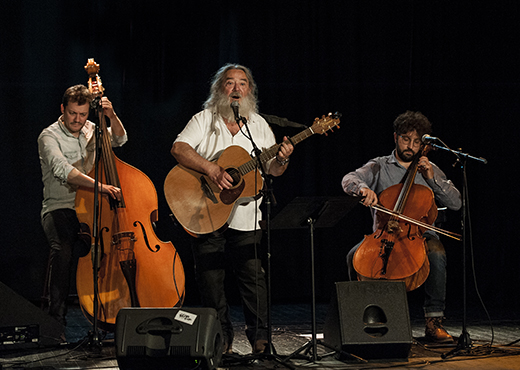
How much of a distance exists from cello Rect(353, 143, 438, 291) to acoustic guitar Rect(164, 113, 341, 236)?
0.71m

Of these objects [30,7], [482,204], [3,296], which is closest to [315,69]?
[482,204]

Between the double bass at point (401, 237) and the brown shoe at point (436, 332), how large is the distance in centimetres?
35

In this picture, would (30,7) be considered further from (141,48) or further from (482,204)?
(482,204)

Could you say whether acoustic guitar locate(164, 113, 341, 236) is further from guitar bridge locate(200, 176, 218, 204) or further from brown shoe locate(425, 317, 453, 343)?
brown shoe locate(425, 317, 453, 343)

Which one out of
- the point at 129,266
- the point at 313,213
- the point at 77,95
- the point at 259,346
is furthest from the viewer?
the point at 77,95

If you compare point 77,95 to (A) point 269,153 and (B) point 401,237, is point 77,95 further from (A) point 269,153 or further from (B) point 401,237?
(B) point 401,237

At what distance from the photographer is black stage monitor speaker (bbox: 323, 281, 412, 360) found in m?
3.56

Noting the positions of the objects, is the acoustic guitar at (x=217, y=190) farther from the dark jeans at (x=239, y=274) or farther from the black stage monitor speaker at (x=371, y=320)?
the black stage monitor speaker at (x=371, y=320)

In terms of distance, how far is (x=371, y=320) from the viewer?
146 inches

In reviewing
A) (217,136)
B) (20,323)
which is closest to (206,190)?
(217,136)

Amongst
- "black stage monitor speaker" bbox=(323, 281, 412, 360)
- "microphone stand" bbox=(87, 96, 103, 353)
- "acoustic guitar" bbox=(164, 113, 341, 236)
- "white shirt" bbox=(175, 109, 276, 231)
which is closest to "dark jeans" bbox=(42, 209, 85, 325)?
"microphone stand" bbox=(87, 96, 103, 353)

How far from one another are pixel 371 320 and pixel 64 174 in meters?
2.23

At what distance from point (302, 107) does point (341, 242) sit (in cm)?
141

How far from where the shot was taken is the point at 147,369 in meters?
3.15
